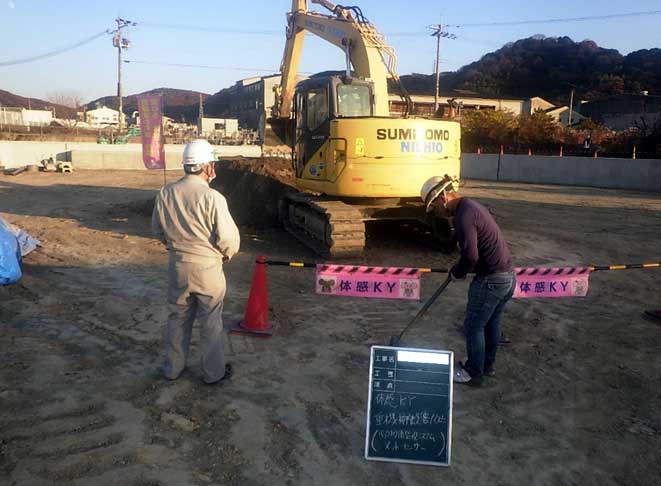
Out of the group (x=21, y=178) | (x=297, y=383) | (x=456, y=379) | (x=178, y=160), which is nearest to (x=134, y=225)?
(x=297, y=383)

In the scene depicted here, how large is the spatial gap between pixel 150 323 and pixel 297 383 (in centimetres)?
211

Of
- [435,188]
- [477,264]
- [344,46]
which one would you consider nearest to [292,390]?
[477,264]

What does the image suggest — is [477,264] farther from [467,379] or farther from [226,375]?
→ [226,375]

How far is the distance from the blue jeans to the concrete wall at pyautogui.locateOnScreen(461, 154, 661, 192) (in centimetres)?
2087

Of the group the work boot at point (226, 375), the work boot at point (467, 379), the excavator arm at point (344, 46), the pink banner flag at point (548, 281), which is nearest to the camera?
the work boot at point (226, 375)

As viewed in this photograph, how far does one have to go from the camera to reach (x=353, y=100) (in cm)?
910

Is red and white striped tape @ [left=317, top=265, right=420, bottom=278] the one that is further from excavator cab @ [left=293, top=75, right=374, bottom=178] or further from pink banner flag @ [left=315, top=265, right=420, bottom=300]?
excavator cab @ [left=293, top=75, right=374, bottom=178]

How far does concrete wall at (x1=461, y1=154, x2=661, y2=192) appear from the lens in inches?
857

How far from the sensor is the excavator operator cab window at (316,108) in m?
9.05

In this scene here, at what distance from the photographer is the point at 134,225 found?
11.6 m

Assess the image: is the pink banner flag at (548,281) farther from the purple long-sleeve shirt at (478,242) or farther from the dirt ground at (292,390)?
the purple long-sleeve shirt at (478,242)

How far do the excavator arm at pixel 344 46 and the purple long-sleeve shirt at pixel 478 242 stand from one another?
18.8ft

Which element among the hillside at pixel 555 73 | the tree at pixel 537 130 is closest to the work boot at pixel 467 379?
the tree at pixel 537 130

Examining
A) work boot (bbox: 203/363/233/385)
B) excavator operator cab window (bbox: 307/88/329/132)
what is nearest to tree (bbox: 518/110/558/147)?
excavator operator cab window (bbox: 307/88/329/132)
